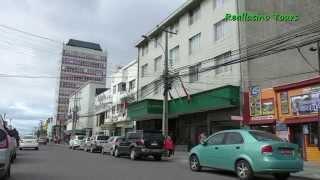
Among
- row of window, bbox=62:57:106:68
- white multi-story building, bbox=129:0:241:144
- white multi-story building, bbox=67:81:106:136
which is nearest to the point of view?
white multi-story building, bbox=129:0:241:144

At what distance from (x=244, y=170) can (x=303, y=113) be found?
11.0 m

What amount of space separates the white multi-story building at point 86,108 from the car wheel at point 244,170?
67724mm

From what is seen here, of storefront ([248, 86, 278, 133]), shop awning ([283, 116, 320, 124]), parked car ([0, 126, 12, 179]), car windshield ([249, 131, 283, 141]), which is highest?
storefront ([248, 86, 278, 133])

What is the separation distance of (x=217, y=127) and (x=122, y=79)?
93.8 feet

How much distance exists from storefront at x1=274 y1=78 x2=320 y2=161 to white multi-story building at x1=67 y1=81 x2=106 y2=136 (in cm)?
5846

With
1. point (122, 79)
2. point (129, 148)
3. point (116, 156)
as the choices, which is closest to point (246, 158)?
point (129, 148)

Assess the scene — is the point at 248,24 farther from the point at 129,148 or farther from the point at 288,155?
the point at 288,155

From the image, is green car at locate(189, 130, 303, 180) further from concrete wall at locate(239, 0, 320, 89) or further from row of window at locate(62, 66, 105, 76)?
row of window at locate(62, 66, 105, 76)

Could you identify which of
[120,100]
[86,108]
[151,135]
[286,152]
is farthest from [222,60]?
[86,108]

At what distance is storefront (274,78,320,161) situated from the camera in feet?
77.0

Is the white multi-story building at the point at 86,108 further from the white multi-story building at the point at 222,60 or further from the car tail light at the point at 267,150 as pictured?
the car tail light at the point at 267,150

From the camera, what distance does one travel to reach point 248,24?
107ft

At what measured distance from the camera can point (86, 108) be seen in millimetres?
88812

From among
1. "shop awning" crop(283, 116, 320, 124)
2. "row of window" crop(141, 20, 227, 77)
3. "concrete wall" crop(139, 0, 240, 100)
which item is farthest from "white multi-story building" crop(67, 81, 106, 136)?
"shop awning" crop(283, 116, 320, 124)
